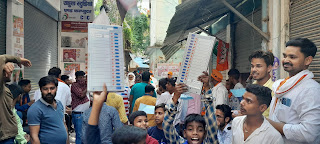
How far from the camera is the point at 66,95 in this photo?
6.57 meters

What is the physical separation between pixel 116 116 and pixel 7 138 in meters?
1.31

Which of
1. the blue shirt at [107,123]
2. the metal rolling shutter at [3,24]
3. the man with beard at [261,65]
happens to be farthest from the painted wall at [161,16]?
the man with beard at [261,65]

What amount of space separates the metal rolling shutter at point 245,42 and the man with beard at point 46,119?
490cm

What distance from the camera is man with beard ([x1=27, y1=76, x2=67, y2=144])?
4.32 meters

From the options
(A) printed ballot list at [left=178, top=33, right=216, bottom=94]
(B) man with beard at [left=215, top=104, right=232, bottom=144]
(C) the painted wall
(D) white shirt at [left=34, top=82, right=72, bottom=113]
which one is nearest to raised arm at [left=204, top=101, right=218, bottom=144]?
(A) printed ballot list at [left=178, top=33, right=216, bottom=94]

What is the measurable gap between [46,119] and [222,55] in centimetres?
633

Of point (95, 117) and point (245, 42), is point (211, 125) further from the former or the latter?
point (245, 42)

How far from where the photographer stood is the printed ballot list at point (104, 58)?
113 inches

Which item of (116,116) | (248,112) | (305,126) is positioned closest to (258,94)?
(248,112)

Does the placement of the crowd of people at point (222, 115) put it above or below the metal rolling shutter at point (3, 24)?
below

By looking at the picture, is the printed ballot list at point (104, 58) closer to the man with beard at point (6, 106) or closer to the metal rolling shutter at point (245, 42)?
the man with beard at point (6, 106)

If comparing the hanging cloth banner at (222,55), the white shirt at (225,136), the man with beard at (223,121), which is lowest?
the white shirt at (225,136)

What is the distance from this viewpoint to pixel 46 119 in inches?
174

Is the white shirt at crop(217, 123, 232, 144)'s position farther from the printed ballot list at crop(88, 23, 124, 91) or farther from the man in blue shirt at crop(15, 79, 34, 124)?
the man in blue shirt at crop(15, 79, 34, 124)
